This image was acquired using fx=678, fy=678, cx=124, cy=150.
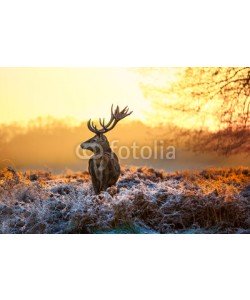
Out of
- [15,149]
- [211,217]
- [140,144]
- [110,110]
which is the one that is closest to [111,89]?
[110,110]

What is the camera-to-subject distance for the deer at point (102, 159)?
7504 millimetres

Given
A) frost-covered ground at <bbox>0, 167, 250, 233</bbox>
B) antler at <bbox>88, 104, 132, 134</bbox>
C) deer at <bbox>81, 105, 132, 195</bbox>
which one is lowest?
frost-covered ground at <bbox>0, 167, 250, 233</bbox>

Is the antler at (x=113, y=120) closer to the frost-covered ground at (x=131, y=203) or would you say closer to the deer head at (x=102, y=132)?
the deer head at (x=102, y=132)

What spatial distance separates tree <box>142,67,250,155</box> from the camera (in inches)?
297

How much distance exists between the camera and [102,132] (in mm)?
7500

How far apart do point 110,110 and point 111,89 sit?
0.23 m

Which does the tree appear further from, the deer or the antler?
the deer

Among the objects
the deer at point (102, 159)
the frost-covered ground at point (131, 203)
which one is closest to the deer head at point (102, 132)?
the deer at point (102, 159)

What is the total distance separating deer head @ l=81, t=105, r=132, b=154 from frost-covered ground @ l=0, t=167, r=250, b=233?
0.33m

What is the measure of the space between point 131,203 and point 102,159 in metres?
0.59

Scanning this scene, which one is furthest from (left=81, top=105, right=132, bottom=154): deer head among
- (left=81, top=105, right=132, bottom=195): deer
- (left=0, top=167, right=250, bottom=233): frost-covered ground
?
(left=0, top=167, right=250, bottom=233): frost-covered ground

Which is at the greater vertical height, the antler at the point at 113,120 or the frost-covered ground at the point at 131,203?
the antler at the point at 113,120

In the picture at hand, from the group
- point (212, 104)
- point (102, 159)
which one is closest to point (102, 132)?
point (102, 159)
